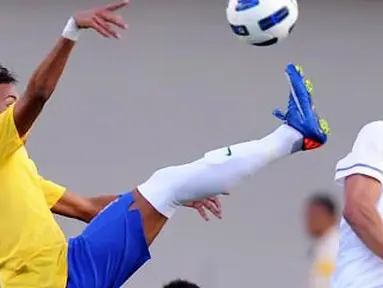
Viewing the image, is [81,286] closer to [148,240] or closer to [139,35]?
[148,240]

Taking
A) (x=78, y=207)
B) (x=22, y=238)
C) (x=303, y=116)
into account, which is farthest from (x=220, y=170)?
(x=78, y=207)

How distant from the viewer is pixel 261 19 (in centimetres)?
559

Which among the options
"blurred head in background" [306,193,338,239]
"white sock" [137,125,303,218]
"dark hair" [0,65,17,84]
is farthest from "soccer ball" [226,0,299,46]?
"blurred head in background" [306,193,338,239]

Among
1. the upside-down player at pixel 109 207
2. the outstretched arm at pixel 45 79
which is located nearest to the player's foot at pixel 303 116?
the upside-down player at pixel 109 207

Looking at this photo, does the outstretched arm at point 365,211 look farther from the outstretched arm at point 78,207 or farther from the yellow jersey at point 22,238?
the outstretched arm at point 78,207

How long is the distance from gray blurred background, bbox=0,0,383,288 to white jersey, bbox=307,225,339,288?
3.75 feet

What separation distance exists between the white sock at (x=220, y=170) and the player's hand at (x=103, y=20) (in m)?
0.55

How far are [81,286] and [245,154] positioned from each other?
768 mm

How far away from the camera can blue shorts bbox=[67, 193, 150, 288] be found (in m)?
5.60

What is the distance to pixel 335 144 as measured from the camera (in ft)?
29.8

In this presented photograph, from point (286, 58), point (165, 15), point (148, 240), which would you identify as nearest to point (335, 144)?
point (286, 58)

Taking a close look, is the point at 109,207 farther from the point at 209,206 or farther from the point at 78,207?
the point at 78,207

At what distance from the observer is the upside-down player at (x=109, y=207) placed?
5.48 meters

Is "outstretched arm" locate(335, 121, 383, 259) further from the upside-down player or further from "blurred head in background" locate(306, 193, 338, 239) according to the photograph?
"blurred head in background" locate(306, 193, 338, 239)
